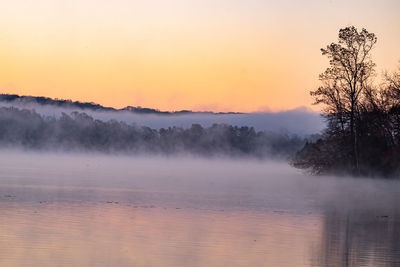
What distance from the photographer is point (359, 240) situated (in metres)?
23.5

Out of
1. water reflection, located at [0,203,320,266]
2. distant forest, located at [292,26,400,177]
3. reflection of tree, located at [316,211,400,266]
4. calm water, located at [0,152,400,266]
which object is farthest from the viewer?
distant forest, located at [292,26,400,177]

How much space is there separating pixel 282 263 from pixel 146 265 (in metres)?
3.24

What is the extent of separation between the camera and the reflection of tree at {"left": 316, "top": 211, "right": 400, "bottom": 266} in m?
19.5

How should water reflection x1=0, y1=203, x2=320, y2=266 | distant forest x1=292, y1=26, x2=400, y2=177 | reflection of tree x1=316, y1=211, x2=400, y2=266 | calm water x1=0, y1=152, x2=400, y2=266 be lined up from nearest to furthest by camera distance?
water reflection x1=0, y1=203, x2=320, y2=266, calm water x1=0, y1=152, x2=400, y2=266, reflection of tree x1=316, y1=211, x2=400, y2=266, distant forest x1=292, y1=26, x2=400, y2=177

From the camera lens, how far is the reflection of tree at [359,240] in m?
19.5

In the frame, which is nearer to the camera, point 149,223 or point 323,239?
point 323,239

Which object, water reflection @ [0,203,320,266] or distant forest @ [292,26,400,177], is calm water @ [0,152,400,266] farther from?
distant forest @ [292,26,400,177]

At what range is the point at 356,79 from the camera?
65.1m

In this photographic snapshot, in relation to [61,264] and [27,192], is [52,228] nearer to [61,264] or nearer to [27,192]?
[61,264]

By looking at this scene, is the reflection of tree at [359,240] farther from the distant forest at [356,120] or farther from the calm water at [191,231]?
the distant forest at [356,120]

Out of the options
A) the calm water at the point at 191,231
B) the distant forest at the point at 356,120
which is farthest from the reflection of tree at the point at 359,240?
the distant forest at the point at 356,120

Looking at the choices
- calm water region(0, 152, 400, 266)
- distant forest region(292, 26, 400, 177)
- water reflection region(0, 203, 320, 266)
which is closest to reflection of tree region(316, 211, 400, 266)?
calm water region(0, 152, 400, 266)

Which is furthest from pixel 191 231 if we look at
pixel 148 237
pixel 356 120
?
pixel 356 120

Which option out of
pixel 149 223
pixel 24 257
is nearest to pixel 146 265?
pixel 24 257
